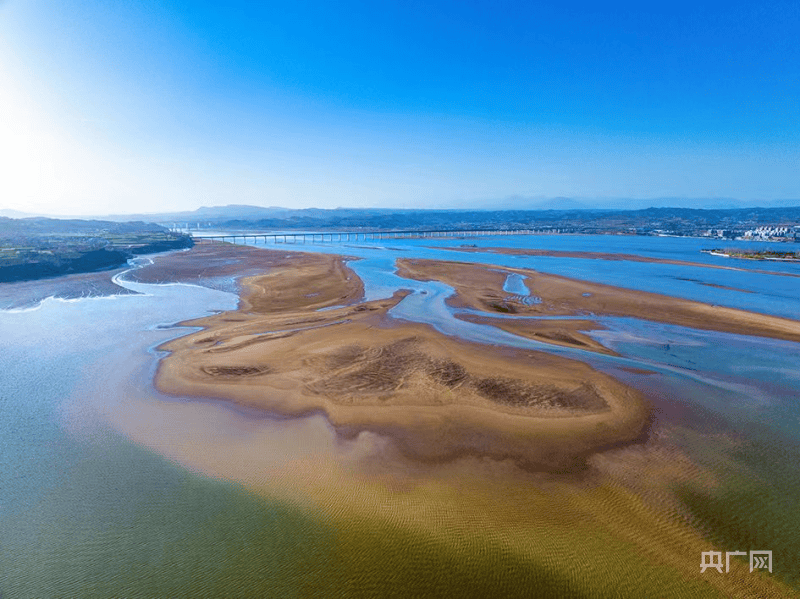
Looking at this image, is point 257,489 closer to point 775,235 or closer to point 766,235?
point 766,235

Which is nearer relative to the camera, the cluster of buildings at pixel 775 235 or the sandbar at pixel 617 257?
the sandbar at pixel 617 257

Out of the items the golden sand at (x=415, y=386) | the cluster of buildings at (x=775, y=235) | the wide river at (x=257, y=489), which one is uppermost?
the cluster of buildings at (x=775, y=235)

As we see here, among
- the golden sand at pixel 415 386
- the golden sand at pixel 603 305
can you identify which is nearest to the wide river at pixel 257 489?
the golden sand at pixel 415 386

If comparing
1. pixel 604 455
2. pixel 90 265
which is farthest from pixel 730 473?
pixel 90 265

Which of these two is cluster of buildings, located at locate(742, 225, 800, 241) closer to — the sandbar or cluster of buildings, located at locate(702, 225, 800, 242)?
cluster of buildings, located at locate(702, 225, 800, 242)

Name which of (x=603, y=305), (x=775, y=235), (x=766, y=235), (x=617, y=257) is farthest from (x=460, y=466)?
(x=775, y=235)

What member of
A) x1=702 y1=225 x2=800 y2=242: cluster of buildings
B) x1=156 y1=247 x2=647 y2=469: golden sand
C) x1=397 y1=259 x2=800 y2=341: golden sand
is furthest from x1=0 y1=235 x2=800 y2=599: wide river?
x1=702 y1=225 x2=800 y2=242: cluster of buildings

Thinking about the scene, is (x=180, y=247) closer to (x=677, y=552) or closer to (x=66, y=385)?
(x=66, y=385)

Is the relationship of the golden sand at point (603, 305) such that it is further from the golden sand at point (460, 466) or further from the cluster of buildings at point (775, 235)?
the cluster of buildings at point (775, 235)
